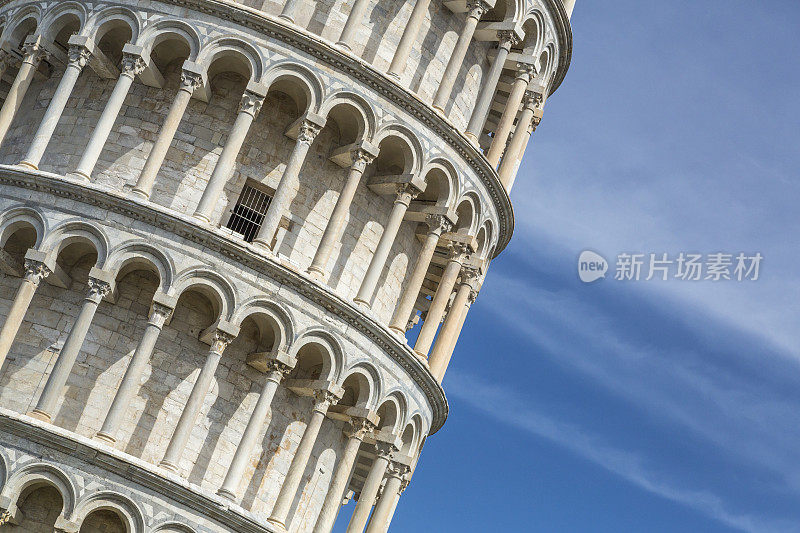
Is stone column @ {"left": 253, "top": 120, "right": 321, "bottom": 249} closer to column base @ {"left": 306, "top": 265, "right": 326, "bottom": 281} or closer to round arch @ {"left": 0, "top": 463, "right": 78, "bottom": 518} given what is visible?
column base @ {"left": 306, "top": 265, "right": 326, "bottom": 281}

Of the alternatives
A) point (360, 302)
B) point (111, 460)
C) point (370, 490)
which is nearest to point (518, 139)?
point (360, 302)

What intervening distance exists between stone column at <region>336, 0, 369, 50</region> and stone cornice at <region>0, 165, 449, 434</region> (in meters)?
5.36

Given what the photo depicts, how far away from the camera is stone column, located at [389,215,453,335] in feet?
92.5

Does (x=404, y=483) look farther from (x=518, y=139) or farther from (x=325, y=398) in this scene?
(x=518, y=139)

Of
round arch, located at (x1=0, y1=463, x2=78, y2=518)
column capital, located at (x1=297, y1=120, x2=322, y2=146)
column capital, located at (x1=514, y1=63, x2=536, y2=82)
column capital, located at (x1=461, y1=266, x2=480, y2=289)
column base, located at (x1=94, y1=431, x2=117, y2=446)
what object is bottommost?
round arch, located at (x1=0, y1=463, x2=78, y2=518)

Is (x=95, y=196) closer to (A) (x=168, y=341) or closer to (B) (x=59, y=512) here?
(A) (x=168, y=341)

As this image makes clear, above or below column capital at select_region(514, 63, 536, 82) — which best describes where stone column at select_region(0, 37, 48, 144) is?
below

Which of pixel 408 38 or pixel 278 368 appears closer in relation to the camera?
pixel 278 368

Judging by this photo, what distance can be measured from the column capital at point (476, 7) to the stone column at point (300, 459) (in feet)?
31.7

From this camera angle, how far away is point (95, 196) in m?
25.5

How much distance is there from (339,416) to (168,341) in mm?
4228

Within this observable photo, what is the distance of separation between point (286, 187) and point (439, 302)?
5.03 m

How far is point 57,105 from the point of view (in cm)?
2677

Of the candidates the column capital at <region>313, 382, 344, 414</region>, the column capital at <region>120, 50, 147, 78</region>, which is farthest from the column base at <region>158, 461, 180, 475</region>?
the column capital at <region>120, 50, 147, 78</region>
